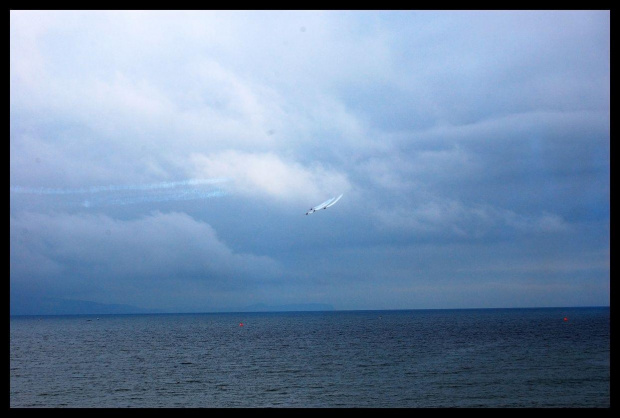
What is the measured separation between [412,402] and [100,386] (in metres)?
29.0

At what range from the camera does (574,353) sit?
67938mm

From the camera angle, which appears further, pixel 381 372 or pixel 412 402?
pixel 381 372
